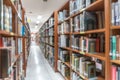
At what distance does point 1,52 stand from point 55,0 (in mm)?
6471

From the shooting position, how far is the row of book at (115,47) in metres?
1.81

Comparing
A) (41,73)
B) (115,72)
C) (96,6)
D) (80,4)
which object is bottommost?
(41,73)

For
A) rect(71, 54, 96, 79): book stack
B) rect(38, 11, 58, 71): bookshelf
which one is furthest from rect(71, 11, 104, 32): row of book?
rect(38, 11, 58, 71): bookshelf

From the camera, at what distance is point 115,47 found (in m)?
1.83

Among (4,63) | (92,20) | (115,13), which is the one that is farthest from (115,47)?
(4,63)

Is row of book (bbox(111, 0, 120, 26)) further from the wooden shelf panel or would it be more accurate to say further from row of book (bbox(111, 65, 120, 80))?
row of book (bbox(111, 65, 120, 80))

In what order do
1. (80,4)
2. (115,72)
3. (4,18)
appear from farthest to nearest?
(80,4)
(115,72)
(4,18)

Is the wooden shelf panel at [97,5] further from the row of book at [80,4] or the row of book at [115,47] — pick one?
the row of book at [115,47]

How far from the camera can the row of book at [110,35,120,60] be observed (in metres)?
1.81

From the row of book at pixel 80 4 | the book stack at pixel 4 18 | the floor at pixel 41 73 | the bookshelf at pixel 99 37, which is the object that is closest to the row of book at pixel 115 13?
the bookshelf at pixel 99 37

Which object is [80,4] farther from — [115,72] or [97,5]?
[115,72]

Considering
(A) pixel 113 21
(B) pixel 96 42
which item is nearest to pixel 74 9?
(B) pixel 96 42

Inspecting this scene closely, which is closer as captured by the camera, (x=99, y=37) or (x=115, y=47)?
(x=115, y=47)

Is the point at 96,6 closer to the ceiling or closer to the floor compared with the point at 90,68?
closer to the ceiling
